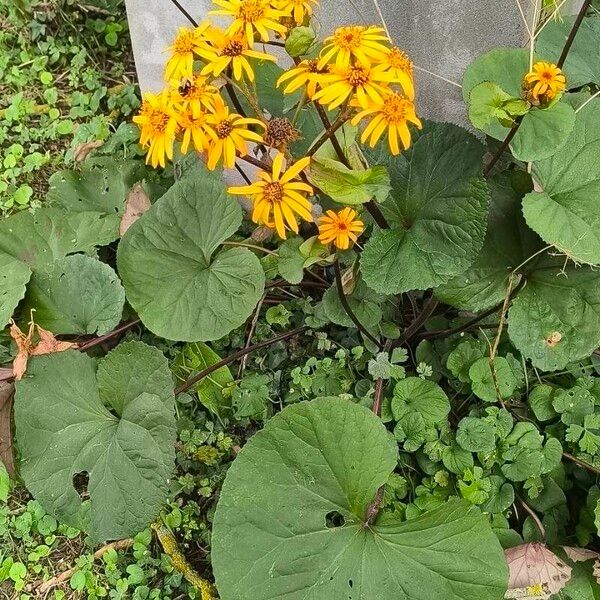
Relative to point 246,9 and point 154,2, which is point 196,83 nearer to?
point 246,9

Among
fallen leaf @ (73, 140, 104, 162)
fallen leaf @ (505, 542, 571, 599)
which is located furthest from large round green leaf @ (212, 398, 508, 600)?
fallen leaf @ (73, 140, 104, 162)

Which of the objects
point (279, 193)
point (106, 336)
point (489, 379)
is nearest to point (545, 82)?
point (279, 193)

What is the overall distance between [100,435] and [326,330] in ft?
2.36

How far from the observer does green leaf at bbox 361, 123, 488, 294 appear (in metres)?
1.51

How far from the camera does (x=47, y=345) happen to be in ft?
5.94

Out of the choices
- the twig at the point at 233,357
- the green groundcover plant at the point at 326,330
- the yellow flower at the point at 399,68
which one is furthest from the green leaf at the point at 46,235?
the yellow flower at the point at 399,68

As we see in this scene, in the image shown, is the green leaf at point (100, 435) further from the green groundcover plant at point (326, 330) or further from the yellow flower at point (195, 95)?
the yellow flower at point (195, 95)

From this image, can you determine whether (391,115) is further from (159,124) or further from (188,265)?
(188,265)

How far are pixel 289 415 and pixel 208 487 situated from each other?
523mm

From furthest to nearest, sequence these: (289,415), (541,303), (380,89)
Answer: (541,303)
(289,415)
(380,89)

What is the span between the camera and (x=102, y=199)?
2.18 meters

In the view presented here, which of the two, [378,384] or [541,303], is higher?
[541,303]

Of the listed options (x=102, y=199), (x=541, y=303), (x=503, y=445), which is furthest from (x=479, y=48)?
(x=102, y=199)

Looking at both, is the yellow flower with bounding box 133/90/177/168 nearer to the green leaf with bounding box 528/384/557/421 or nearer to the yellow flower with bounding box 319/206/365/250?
the yellow flower with bounding box 319/206/365/250
